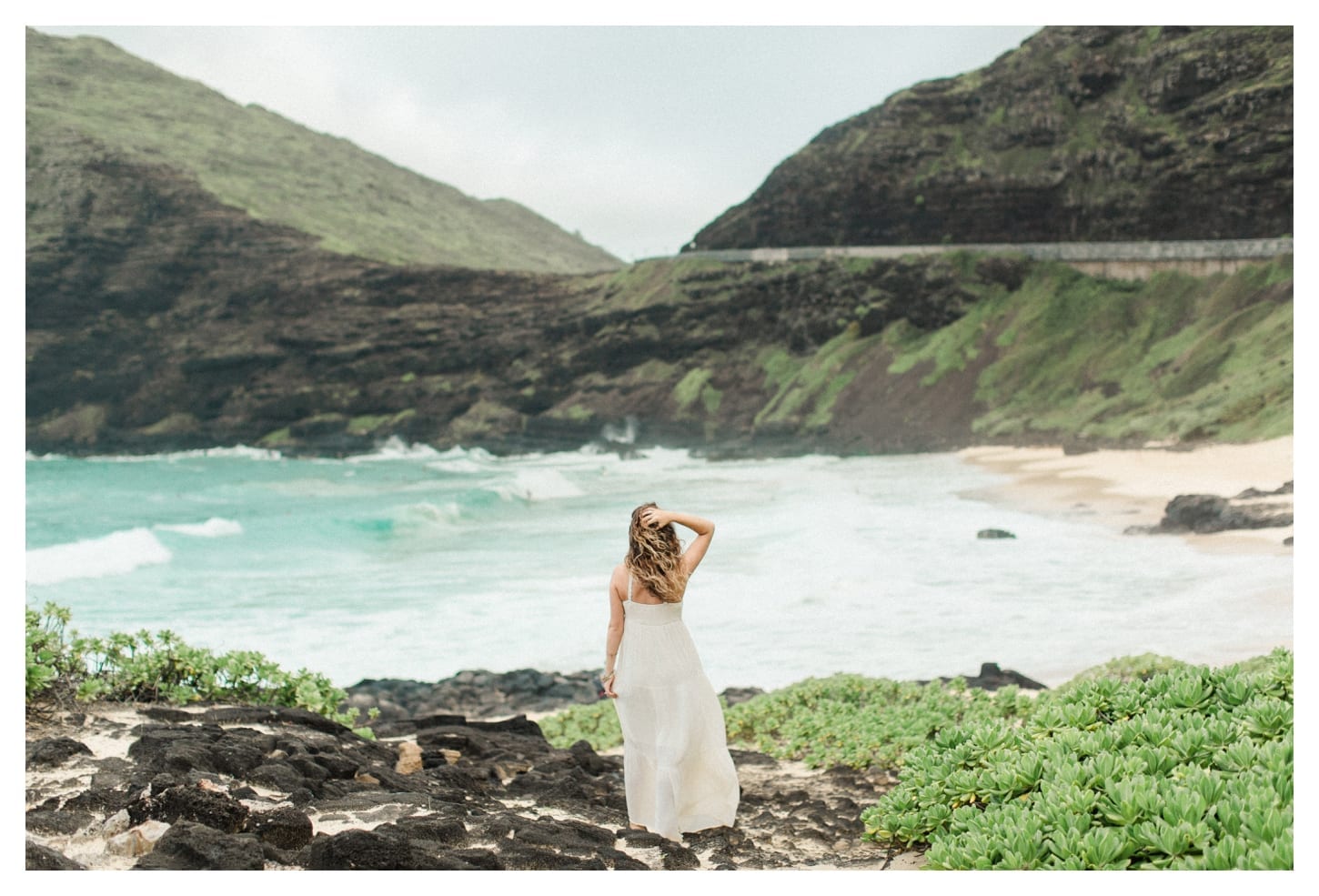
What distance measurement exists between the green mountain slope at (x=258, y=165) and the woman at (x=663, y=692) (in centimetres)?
6645

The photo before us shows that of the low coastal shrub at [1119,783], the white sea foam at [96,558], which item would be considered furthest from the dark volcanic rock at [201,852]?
the white sea foam at [96,558]

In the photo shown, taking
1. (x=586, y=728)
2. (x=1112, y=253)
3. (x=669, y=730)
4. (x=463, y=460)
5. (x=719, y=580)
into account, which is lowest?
(x=719, y=580)

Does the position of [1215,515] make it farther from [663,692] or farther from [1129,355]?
[1129,355]

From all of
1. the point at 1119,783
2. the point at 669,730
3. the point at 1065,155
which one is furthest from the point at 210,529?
the point at 1065,155

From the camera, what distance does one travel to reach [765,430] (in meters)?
49.2

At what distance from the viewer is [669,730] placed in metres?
4.91

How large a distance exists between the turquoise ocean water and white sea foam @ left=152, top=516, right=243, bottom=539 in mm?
136

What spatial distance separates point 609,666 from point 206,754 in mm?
1983

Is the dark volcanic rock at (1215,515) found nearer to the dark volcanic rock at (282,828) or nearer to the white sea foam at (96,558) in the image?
the dark volcanic rock at (282,828)

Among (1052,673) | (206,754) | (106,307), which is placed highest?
(106,307)

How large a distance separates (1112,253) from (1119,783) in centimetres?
4839

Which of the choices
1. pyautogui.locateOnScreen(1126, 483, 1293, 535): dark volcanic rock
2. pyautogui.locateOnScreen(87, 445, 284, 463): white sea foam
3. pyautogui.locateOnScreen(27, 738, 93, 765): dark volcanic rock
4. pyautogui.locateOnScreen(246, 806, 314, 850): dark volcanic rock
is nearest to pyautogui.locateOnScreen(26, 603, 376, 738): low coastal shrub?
pyautogui.locateOnScreen(27, 738, 93, 765): dark volcanic rock

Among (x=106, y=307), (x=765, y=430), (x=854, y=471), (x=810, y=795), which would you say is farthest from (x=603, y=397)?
(x=810, y=795)

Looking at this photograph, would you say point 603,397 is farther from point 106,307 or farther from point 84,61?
point 84,61
